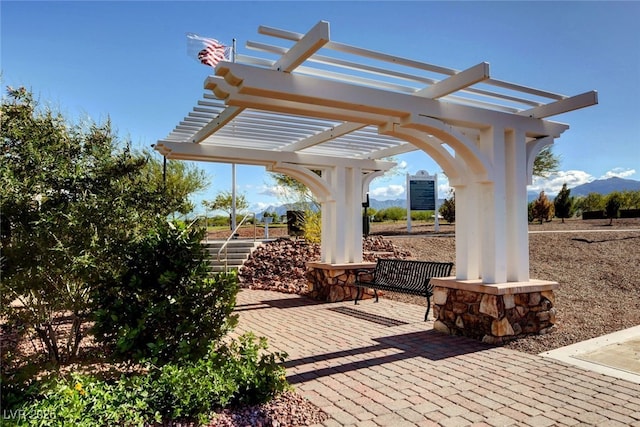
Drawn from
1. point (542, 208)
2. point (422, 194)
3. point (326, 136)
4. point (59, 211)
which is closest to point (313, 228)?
point (326, 136)

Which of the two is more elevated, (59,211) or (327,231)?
(59,211)

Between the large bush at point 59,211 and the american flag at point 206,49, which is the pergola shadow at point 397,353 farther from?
the american flag at point 206,49

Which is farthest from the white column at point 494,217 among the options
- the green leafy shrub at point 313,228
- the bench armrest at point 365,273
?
the green leafy shrub at point 313,228

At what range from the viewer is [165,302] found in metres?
3.48

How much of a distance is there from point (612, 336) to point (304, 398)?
13.1ft

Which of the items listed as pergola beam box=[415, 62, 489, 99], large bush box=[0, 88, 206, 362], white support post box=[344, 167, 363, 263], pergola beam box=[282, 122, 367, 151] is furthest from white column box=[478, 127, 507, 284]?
large bush box=[0, 88, 206, 362]

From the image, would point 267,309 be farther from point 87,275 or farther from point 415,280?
point 87,275

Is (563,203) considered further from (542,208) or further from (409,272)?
(409,272)

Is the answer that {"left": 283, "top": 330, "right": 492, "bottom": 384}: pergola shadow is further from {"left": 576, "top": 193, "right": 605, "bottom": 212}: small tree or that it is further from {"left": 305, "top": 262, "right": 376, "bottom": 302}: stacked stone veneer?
{"left": 576, "top": 193, "right": 605, "bottom": 212}: small tree

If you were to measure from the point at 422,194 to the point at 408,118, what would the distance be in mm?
12305

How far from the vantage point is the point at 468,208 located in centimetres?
573

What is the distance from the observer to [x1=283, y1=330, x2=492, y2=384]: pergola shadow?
14.2ft

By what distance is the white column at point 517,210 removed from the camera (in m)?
5.56

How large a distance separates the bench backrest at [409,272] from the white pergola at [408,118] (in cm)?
105
